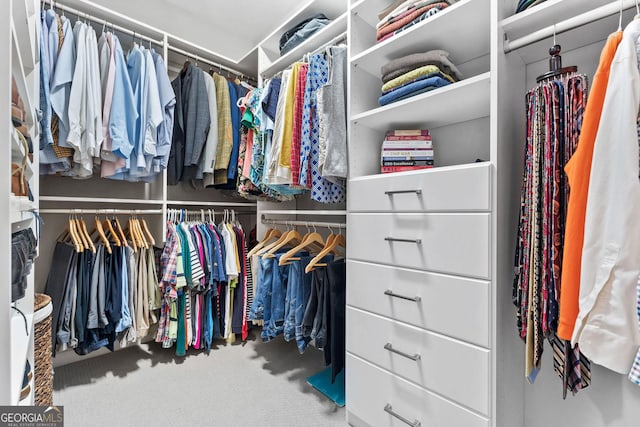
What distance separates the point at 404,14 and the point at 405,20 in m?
0.04

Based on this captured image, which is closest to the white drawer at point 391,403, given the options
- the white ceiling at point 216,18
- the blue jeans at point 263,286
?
the blue jeans at point 263,286

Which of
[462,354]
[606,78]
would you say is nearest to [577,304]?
[462,354]

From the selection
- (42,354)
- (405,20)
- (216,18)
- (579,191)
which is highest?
(216,18)

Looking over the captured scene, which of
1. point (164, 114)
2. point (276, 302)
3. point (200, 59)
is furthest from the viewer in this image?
point (200, 59)

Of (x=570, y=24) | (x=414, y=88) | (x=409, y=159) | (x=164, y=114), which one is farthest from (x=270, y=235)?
(x=570, y=24)

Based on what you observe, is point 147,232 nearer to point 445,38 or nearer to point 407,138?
point 407,138

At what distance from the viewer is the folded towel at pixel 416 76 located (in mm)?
1235

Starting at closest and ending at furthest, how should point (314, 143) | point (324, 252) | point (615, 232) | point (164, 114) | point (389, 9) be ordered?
point (615, 232), point (389, 9), point (314, 143), point (324, 252), point (164, 114)

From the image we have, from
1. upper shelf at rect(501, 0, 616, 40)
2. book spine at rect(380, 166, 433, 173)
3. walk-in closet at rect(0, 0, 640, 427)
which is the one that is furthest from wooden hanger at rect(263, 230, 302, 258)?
upper shelf at rect(501, 0, 616, 40)

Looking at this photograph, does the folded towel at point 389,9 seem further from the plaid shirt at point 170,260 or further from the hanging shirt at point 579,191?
the plaid shirt at point 170,260

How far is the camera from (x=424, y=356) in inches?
45.6

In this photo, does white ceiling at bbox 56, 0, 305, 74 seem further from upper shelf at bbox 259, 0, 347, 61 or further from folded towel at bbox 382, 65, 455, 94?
folded towel at bbox 382, 65, 455, 94

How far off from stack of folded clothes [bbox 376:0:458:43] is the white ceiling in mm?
1196

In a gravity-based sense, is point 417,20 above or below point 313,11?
below
